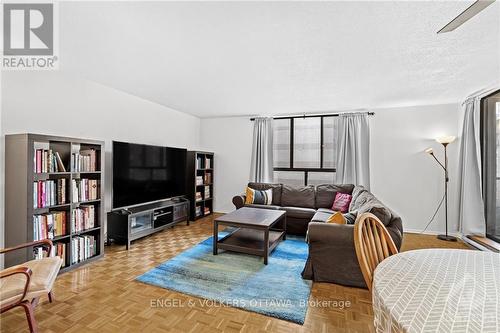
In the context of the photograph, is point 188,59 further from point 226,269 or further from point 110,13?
point 226,269

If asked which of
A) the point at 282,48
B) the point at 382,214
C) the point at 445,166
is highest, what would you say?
the point at 282,48

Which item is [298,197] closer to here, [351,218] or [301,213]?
[301,213]

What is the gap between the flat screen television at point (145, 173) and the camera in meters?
3.36

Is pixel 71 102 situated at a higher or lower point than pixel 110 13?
lower

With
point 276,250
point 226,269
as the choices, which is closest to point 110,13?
point 226,269

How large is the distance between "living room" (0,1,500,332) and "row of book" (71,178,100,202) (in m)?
0.01

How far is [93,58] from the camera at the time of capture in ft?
8.33

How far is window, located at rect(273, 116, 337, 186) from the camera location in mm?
5035

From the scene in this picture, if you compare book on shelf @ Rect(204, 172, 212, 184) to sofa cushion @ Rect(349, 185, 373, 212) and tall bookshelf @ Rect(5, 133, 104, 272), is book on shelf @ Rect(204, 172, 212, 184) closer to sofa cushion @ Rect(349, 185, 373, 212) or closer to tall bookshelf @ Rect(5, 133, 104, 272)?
tall bookshelf @ Rect(5, 133, 104, 272)

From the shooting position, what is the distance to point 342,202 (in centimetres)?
420

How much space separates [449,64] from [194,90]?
3.17 meters

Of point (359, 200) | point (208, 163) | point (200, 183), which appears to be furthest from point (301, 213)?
point (208, 163)

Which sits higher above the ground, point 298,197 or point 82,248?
point 298,197

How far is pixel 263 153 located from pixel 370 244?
3.99 m
